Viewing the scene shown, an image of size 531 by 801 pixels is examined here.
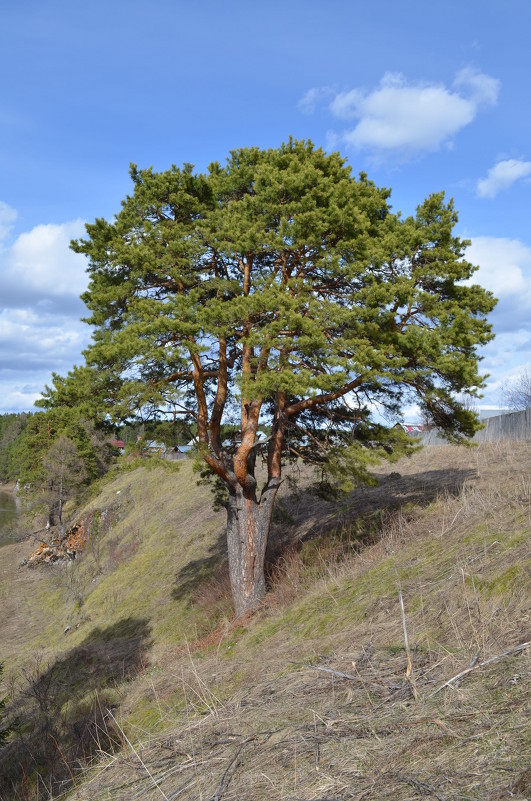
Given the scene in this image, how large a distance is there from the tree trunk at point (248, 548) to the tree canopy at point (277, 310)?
0.10 ft

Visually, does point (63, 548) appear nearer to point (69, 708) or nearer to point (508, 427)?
point (69, 708)

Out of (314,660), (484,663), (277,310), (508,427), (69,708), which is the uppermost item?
(277,310)

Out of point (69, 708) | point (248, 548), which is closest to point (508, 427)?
point (248, 548)

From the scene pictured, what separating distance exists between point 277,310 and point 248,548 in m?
5.20

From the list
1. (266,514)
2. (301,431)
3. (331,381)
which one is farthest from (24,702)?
(331,381)

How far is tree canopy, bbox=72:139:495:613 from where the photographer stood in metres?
11.4

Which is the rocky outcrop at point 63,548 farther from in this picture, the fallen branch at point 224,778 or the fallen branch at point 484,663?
the fallen branch at point 484,663

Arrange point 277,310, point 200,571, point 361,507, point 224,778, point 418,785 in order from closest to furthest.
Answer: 1. point 418,785
2. point 224,778
3. point 277,310
4. point 361,507
5. point 200,571

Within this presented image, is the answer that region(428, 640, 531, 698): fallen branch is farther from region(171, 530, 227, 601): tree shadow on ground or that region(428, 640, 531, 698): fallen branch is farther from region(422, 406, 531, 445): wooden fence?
region(422, 406, 531, 445): wooden fence

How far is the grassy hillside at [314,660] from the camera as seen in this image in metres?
3.83

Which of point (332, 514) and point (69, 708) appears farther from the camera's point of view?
point (332, 514)

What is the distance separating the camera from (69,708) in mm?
12828

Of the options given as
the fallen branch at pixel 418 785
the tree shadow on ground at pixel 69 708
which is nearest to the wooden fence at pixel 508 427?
the tree shadow on ground at pixel 69 708

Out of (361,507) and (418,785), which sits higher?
(418,785)
